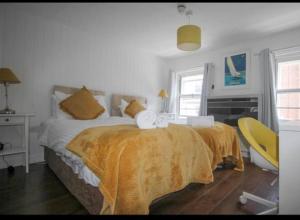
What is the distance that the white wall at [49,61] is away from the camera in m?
2.71

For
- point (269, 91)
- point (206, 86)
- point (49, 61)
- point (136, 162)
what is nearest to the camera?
point (136, 162)

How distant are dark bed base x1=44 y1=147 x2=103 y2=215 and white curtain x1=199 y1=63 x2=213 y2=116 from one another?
10.4 feet

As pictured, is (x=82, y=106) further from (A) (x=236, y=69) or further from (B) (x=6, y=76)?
Answer: (A) (x=236, y=69)

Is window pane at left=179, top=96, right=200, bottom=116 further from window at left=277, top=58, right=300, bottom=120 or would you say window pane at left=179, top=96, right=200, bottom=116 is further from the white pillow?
the white pillow

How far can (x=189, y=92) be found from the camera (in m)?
4.91

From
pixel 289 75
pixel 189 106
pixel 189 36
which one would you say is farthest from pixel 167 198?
pixel 189 106

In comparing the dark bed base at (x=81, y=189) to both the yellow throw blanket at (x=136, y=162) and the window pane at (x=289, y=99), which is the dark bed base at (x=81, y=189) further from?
the window pane at (x=289, y=99)

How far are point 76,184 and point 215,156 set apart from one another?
161 cm

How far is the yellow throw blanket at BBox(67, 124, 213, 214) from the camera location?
1272 mm

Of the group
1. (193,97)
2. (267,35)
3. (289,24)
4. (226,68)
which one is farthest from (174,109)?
(289,24)

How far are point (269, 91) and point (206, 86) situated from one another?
1288 mm

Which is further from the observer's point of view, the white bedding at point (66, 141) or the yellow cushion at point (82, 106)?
the yellow cushion at point (82, 106)

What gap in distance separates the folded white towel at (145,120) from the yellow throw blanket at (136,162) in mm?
154

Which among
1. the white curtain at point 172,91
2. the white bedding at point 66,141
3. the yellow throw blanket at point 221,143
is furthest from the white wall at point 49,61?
the yellow throw blanket at point 221,143
